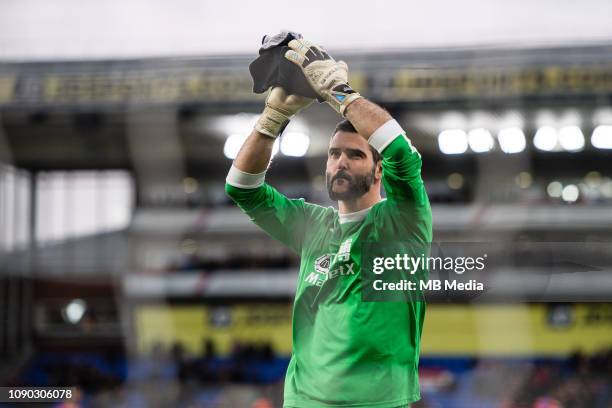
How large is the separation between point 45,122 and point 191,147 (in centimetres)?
79

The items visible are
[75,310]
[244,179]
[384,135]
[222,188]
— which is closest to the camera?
[384,135]

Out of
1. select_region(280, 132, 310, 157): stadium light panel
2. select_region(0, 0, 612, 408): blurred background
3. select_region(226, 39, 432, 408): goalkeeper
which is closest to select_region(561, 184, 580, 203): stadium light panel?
select_region(0, 0, 612, 408): blurred background

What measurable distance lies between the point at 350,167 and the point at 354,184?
2.1 inches

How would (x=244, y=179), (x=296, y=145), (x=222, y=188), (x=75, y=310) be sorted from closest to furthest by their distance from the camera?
(x=244, y=179)
(x=296, y=145)
(x=222, y=188)
(x=75, y=310)

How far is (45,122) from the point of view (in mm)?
4195

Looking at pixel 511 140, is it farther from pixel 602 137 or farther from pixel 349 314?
pixel 349 314

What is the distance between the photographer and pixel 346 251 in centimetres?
238

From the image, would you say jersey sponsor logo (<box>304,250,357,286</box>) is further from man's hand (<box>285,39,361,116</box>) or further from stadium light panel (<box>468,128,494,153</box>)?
stadium light panel (<box>468,128,494,153</box>)

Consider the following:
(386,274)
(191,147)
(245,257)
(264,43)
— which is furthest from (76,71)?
(386,274)

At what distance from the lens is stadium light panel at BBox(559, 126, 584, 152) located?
12.1 ft

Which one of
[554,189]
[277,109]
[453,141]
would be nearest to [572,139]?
[554,189]

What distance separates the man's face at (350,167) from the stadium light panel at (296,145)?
17.9 inches

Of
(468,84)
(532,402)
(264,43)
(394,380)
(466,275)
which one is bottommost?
(532,402)

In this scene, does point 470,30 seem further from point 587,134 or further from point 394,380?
point 394,380
